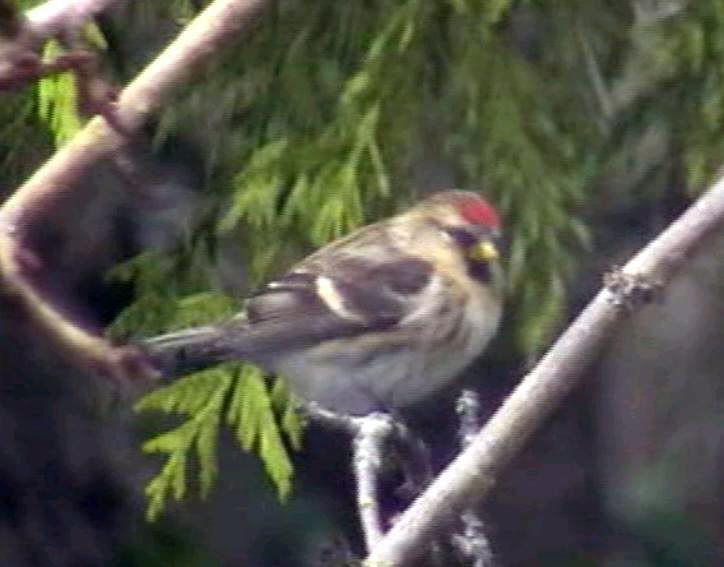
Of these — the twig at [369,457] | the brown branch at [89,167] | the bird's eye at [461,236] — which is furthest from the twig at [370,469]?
the bird's eye at [461,236]

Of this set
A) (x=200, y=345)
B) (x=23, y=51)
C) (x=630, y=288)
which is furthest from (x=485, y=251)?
(x=23, y=51)

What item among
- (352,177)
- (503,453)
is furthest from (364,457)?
(352,177)

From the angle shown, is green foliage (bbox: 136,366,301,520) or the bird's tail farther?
green foliage (bbox: 136,366,301,520)

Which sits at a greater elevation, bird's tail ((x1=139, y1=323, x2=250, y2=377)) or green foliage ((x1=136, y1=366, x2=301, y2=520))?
bird's tail ((x1=139, y1=323, x2=250, y2=377))

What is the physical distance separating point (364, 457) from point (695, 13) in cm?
107

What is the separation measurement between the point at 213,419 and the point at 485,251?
40cm

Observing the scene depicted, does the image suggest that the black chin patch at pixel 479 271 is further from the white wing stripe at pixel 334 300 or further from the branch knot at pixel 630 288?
the branch knot at pixel 630 288

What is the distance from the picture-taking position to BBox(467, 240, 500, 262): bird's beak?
2510 mm

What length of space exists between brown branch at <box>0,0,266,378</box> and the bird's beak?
1.25 meters

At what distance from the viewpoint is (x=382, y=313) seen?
2627mm

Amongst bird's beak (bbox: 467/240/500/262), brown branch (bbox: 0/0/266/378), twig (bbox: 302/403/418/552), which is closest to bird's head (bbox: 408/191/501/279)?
bird's beak (bbox: 467/240/500/262)

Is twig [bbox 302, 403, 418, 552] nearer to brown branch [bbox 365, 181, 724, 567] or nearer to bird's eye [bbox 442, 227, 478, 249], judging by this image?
brown branch [bbox 365, 181, 724, 567]

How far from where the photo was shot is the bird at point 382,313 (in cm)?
243

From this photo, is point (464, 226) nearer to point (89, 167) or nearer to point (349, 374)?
point (349, 374)
